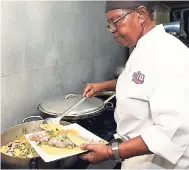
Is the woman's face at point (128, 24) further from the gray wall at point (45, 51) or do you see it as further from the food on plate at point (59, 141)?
the gray wall at point (45, 51)

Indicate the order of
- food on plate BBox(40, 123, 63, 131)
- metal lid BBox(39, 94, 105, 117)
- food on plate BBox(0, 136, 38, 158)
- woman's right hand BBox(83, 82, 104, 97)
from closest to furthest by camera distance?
food on plate BBox(0, 136, 38, 158), food on plate BBox(40, 123, 63, 131), metal lid BBox(39, 94, 105, 117), woman's right hand BBox(83, 82, 104, 97)

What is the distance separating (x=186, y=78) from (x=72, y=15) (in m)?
1.17

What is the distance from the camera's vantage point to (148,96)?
0.90 meters

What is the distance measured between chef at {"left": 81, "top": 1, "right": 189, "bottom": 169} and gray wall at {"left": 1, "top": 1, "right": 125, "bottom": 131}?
62 cm

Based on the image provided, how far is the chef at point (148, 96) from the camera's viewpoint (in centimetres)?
85

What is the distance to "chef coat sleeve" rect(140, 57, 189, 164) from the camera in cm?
84

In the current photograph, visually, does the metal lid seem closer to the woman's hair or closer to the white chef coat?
the white chef coat

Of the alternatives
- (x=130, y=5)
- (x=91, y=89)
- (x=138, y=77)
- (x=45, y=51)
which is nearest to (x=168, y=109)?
(x=138, y=77)

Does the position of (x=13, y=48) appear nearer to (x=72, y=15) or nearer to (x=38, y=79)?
(x=38, y=79)

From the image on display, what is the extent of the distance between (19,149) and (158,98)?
67cm

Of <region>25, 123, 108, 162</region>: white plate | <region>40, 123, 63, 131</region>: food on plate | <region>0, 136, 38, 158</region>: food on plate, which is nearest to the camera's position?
<region>25, 123, 108, 162</region>: white plate

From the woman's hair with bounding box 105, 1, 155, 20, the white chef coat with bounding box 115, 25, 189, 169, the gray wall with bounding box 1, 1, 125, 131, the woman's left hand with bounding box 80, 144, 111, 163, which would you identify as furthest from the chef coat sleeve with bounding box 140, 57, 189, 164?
the gray wall with bounding box 1, 1, 125, 131

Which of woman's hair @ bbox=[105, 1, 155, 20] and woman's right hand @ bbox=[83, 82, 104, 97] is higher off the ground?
woman's hair @ bbox=[105, 1, 155, 20]

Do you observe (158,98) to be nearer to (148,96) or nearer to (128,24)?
(148,96)
